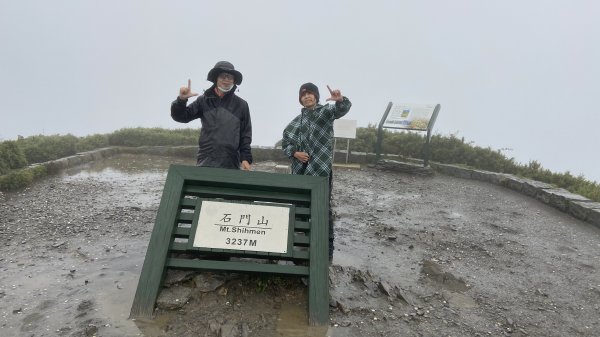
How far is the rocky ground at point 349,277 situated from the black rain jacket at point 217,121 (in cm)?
120

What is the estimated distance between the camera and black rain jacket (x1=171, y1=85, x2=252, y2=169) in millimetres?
4184

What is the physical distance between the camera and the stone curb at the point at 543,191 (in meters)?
7.20

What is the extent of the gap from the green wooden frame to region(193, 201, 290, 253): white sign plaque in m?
0.07

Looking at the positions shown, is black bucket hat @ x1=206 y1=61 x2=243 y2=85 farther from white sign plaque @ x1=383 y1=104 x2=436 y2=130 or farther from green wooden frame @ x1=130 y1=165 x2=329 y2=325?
white sign plaque @ x1=383 y1=104 x2=436 y2=130

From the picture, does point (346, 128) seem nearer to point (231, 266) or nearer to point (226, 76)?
point (226, 76)

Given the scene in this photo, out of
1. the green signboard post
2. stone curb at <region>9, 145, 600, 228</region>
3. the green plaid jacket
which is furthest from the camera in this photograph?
the green signboard post

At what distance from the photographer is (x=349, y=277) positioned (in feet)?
14.5

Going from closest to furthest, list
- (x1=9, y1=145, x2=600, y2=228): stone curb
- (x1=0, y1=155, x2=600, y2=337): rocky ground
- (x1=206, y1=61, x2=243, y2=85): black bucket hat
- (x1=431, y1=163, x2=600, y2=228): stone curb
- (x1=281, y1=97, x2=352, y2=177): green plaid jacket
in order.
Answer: (x1=0, y1=155, x2=600, y2=337): rocky ground, (x1=206, y1=61, x2=243, y2=85): black bucket hat, (x1=281, y1=97, x2=352, y2=177): green plaid jacket, (x1=431, y1=163, x2=600, y2=228): stone curb, (x1=9, y1=145, x2=600, y2=228): stone curb

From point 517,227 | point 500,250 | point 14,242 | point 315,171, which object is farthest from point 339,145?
point 14,242

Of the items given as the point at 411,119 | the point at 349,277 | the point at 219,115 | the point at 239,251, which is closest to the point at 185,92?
the point at 219,115

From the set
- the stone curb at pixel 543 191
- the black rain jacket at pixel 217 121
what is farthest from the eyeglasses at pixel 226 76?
the stone curb at pixel 543 191

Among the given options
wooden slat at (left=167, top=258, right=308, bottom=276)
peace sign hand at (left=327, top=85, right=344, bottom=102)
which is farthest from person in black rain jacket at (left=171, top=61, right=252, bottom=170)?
wooden slat at (left=167, top=258, right=308, bottom=276)

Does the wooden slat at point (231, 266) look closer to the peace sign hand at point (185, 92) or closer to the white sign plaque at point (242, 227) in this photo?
the white sign plaque at point (242, 227)

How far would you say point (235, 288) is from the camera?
148 inches
